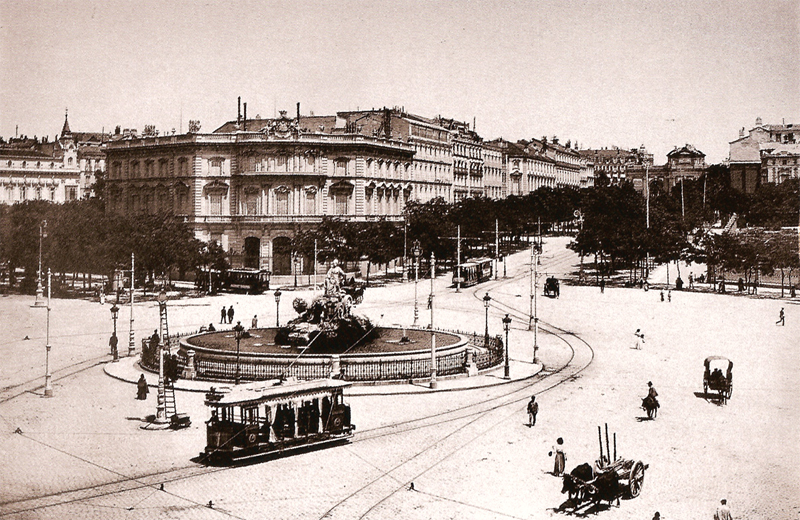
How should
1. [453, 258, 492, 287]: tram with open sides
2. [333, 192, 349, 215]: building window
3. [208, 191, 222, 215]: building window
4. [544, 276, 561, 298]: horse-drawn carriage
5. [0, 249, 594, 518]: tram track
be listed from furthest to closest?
[333, 192, 349, 215]: building window, [208, 191, 222, 215]: building window, [453, 258, 492, 287]: tram with open sides, [544, 276, 561, 298]: horse-drawn carriage, [0, 249, 594, 518]: tram track

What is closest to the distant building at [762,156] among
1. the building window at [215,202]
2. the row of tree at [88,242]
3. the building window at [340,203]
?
the building window at [340,203]

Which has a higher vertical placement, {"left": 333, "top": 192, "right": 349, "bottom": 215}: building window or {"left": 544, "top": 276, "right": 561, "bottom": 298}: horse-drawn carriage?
{"left": 333, "top": 192, "right": 349, "bottom": 215}: building window

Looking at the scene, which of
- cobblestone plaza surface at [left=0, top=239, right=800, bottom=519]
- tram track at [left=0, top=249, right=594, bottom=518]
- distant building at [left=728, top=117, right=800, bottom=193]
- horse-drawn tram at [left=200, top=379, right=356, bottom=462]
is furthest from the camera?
distant building at [left=728, top=117, right=800, bottom=193]

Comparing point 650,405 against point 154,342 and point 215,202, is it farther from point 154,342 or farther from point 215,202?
point 215,202

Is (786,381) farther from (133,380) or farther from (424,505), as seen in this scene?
(133,380)

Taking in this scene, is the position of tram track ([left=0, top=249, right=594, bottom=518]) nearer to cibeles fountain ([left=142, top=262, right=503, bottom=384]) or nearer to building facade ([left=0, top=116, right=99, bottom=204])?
cibeles fountain ([left=142, top=262, right=503, bottom=384])

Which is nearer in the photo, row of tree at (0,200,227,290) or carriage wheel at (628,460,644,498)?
carriage wheel at (628,460,644,498)

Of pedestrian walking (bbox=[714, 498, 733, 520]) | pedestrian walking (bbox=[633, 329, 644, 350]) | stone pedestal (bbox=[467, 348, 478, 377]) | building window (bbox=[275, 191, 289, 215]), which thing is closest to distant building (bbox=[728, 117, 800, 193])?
building window (bbox=[275, 191, 289, 215])

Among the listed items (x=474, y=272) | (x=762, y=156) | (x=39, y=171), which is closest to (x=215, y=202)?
(x=39, y=171)
